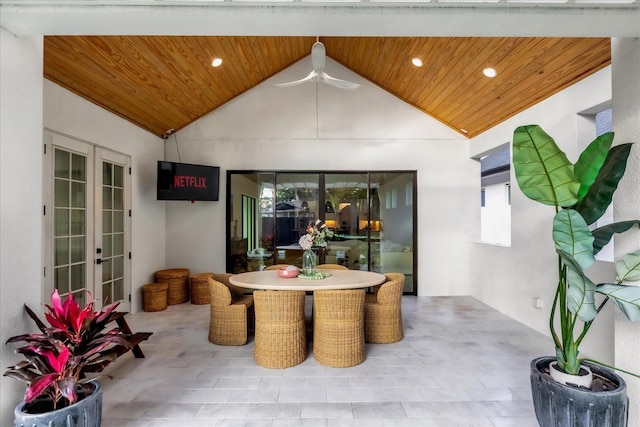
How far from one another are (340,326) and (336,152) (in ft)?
12.0

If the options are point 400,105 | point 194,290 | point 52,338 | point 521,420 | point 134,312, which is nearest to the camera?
point 52,338

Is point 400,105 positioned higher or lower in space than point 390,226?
higher

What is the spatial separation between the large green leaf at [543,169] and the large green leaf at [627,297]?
54 centimetres

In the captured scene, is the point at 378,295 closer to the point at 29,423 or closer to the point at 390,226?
the point at 390,226

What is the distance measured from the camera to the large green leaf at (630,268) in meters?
1.88

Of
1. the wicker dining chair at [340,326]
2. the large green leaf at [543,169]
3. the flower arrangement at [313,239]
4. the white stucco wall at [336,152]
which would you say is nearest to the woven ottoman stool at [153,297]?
the white stucco wall at [336,152]

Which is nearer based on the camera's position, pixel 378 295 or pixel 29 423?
pixel 29 423

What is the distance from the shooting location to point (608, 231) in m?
1.96

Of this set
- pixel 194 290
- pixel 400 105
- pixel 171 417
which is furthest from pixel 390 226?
pixel 171 417

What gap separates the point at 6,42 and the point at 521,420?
4323 millimetres

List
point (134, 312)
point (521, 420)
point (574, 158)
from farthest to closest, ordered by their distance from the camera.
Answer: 1. point (134, 312)
2. point (574, 158)
3. point (521, 420)

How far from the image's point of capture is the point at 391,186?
6.07 meters

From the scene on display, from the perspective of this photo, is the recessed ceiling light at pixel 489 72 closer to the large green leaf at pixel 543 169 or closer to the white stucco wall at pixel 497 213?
the large green leaf at pixel 543 169

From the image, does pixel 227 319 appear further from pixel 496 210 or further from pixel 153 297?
pixel 496 210
